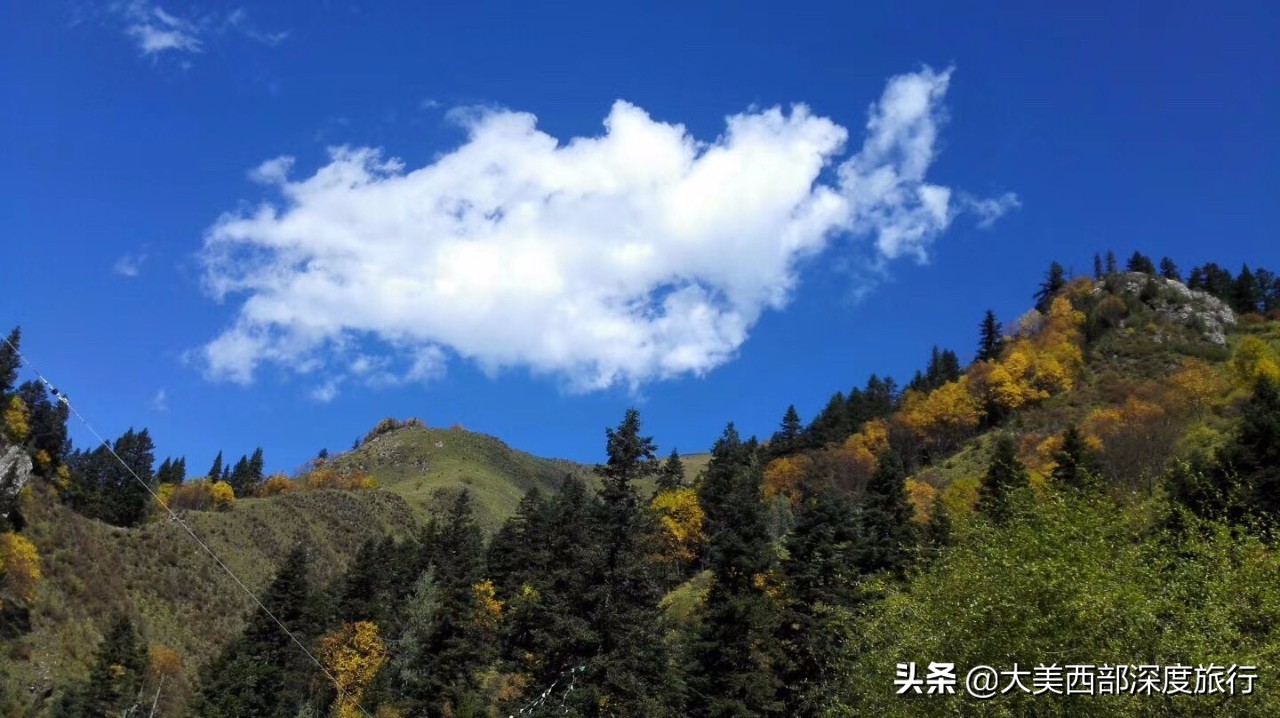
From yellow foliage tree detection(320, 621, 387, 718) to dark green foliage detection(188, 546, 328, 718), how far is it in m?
2.51

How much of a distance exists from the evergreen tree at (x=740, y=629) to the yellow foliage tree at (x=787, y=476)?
241ft

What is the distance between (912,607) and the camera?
84.9 feet

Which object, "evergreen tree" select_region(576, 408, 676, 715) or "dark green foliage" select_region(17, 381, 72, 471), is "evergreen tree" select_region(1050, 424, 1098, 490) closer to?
"evergreen tree" select_region(576, 408, 676, 715)

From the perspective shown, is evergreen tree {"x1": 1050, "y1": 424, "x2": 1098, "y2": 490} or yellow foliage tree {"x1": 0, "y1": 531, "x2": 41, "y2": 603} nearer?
evergreen tree {"x1": 1050, "y1": 424, "x2": 1098, "y2": 490}

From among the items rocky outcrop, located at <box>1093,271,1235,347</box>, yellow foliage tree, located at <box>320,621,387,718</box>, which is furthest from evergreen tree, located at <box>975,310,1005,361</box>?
yellow foliage tree, located at <box>320,621,387,718</box>

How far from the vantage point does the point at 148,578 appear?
112 m

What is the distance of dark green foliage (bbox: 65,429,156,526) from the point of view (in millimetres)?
139250

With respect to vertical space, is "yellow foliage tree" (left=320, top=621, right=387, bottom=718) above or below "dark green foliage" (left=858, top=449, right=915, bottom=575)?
below

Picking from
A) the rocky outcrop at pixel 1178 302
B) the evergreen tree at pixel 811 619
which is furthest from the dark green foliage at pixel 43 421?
the rocky outcrop at pixel 1178 302

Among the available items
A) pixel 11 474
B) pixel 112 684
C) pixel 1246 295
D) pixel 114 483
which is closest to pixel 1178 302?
pixel 1246 295

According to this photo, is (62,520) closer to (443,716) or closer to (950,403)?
(443,716)

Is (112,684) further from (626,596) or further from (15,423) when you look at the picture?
(15,423)

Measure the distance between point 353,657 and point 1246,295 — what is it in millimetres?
156160

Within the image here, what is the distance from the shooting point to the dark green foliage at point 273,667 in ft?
210
